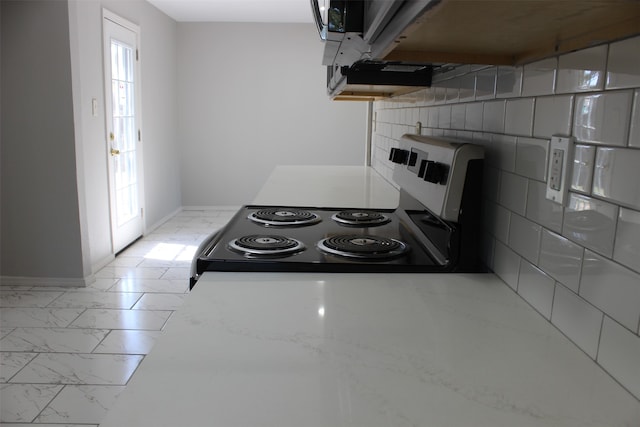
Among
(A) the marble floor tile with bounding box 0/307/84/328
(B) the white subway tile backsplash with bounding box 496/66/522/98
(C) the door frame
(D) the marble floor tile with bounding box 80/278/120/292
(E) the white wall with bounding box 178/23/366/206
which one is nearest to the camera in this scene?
(B) the white subway tile backsplash with bounding box 496/66/522/98

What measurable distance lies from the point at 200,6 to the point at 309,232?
15.3 ft

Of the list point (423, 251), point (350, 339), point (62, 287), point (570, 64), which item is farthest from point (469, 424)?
point (62, 287)

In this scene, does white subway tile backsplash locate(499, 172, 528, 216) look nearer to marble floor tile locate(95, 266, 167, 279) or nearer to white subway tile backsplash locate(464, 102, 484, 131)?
white subway tile backsplash locate(464, 102, 484, 131)

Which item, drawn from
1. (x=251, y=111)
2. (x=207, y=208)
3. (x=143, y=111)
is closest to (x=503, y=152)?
(x=143, y=111)

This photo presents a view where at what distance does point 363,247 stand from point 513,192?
0.40 m

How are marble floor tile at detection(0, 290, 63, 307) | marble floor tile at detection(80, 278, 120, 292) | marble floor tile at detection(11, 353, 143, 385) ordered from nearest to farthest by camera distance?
marble floor tile at detection(11, 353, 143, 385) → marble floor tile at detection(0, 290, 63, 307) → marble floor tile at detection(80, 278, 120, 292)

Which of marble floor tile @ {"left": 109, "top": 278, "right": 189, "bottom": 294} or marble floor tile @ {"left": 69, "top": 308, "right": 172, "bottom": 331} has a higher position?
marble floor tile @ {"left": 109, "top": 278, "right": 189, "bottom": 294}

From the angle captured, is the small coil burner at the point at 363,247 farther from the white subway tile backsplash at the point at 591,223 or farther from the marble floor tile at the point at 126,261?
the marble floor tile at the point at 126,261

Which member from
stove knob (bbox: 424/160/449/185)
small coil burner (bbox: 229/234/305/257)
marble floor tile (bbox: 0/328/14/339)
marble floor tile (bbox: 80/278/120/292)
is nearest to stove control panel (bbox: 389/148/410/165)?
stove knob (bbox: 424/160/449/185)

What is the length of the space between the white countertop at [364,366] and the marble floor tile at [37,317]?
2.45 meters

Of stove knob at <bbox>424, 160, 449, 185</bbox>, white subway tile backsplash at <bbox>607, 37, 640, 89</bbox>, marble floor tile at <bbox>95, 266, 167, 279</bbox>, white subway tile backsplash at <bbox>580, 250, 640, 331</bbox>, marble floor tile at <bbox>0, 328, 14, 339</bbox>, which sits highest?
white subway tile backsplash at <bbox>607, 37, 640, 89</bbox>

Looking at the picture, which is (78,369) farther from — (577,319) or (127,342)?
(577,319)

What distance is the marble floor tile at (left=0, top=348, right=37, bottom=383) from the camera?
2.49 meters

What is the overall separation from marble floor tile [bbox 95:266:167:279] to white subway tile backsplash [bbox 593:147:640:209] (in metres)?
3.68
